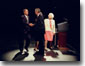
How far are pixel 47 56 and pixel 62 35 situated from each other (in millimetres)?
388

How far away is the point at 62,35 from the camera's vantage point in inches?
109

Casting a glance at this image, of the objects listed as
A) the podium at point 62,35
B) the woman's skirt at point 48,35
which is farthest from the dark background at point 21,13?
the woman's skirt at point 48,35

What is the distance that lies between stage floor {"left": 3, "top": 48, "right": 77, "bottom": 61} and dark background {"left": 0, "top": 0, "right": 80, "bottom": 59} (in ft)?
0.36

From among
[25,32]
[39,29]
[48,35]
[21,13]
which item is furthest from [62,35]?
[21,13]

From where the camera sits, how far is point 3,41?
2773mm

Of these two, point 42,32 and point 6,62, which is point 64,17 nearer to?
point 42,32

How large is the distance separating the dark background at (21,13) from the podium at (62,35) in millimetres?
59

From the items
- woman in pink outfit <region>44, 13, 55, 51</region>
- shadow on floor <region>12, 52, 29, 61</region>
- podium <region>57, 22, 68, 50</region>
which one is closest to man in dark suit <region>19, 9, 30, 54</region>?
shadow on floor <region>12, 52, 29, 61</region>

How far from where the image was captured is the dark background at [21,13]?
2.76 m

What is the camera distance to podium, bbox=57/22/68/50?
276 centimetres

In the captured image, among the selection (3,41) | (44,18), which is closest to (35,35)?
(44,18)

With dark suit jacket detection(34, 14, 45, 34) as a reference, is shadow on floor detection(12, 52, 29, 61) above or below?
below

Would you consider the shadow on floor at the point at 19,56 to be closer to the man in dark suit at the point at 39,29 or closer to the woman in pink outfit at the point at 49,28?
→ the man in dark suit at the point at 39,29

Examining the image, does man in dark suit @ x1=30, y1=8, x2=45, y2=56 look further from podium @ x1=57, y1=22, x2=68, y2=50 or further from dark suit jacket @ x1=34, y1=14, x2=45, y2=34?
podium @ x1=57, y1=22, x2=68, y2=50
